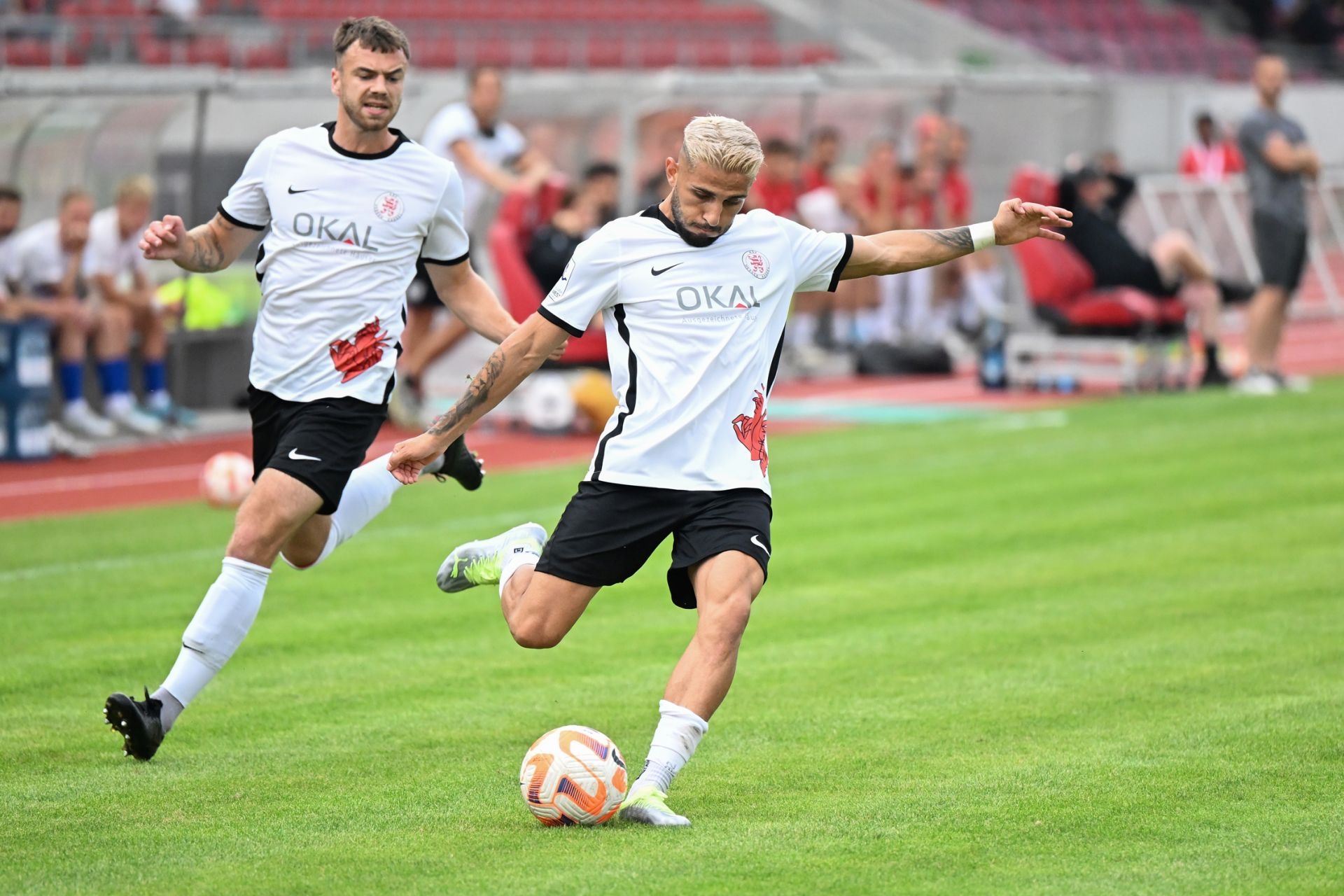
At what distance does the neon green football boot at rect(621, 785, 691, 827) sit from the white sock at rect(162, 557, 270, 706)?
1.71 metres

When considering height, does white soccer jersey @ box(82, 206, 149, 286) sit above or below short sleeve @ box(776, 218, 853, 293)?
below

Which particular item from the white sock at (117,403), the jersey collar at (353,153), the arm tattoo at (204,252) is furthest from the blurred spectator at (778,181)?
the arm tattoo at (204,252)

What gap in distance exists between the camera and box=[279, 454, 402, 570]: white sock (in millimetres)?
7238

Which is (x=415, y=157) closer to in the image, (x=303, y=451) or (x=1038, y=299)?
(x=303, y=451)

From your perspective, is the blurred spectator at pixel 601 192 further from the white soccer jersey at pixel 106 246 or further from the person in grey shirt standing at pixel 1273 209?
the person in grey shirt standing at pixel 1273 209

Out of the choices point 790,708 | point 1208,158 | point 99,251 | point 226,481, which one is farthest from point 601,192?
point 1208,158

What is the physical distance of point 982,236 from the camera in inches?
244

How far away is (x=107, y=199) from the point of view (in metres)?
15.9

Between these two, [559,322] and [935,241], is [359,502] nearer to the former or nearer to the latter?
[559,322]

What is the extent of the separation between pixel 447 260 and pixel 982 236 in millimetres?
2082

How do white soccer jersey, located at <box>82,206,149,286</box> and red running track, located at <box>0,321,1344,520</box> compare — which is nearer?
red running track, located at <box>0,321,1344,520</box>

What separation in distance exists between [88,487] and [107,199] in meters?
3.40

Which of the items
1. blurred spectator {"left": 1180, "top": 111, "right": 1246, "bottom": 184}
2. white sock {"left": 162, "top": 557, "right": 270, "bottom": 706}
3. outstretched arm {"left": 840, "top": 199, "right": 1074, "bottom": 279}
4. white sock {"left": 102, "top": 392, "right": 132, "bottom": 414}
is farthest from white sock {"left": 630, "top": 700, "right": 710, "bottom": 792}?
blurred spectator {"left": 1180, "top": 111, "right": 1246, "bottom": 184}

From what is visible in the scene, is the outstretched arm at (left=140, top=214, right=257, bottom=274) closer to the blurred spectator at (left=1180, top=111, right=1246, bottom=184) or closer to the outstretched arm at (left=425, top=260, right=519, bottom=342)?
the outstretched arm at (left=425, top=260, right=519, bottom=342)
